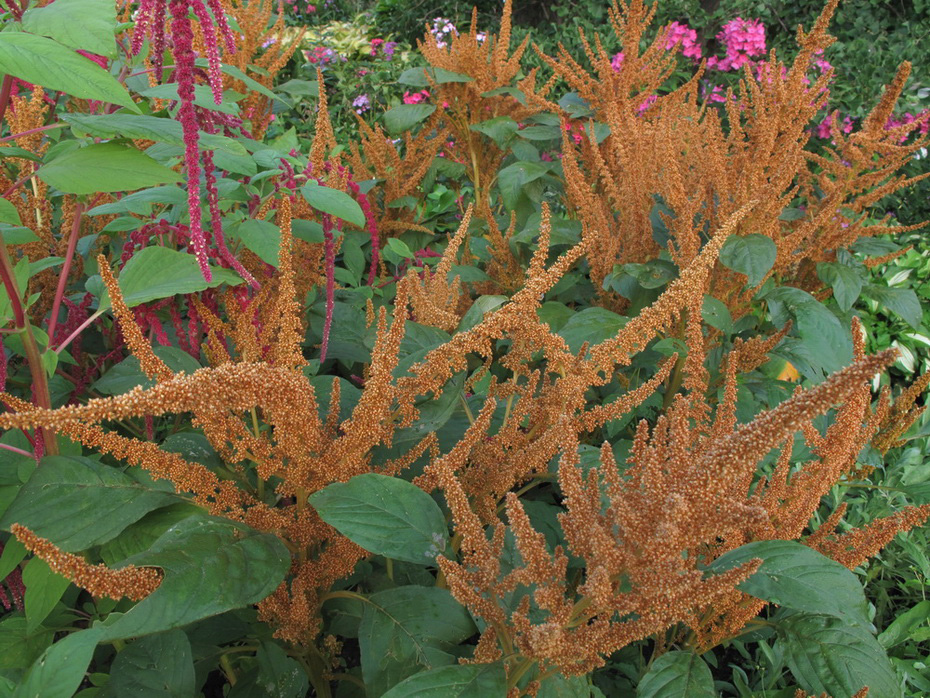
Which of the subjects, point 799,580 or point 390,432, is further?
point 390,432

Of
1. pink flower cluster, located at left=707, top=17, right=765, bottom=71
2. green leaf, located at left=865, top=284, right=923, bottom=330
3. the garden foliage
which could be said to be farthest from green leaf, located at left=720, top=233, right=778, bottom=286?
pink flower cluster, located at left=707, top=17, right=765, bottom=71

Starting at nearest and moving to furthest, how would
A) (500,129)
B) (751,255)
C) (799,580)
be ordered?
(799,580)
(751,255)
(500,129)

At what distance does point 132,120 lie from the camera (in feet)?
3.11

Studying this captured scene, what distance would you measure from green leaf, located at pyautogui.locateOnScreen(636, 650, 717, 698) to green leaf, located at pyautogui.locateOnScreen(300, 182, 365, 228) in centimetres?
82

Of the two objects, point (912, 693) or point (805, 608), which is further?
point (912, 693)

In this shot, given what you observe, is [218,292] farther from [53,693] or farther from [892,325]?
[892,325]

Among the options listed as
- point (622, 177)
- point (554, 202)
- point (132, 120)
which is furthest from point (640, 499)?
point (554, 202)

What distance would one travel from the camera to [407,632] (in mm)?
1034

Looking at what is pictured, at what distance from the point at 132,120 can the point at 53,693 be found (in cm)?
69

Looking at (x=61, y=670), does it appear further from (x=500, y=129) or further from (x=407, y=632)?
(x=500, y=129)

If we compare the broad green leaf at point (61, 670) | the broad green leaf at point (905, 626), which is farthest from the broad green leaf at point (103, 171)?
the broad green leaf at point (905, 626)

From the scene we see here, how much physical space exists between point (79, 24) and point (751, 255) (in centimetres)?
132

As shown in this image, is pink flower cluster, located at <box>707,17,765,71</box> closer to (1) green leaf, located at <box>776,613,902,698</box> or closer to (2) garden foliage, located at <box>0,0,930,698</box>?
(2) garden foliage, located at <box>0,0,930,698</box>

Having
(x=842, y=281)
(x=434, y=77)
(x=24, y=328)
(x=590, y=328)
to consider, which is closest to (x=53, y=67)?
(x=24, y=328)
